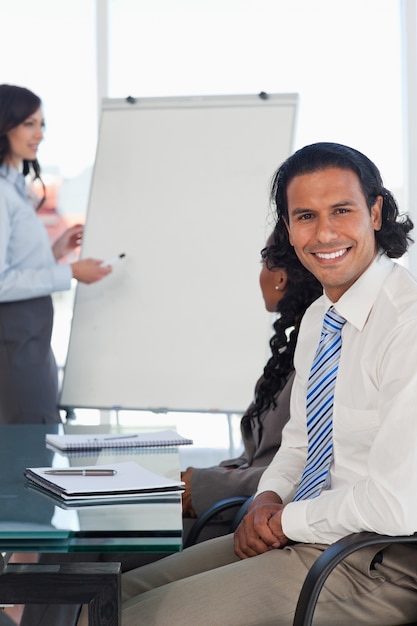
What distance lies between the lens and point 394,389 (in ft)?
5.20

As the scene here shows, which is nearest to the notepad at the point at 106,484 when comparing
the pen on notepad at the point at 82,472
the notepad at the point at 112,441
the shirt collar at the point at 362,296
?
the pen on notepad at the point at 82,472

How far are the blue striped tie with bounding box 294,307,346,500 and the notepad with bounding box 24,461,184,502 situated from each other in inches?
10.6

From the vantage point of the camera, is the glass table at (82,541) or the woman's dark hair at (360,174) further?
the woman's dark hair at (360,174)

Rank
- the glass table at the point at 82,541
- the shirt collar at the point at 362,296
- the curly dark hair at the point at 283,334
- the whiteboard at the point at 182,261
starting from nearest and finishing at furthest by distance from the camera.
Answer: the glass table at the point at 82,541, the shirt collar at the point at 362,296, the curly dark hair at the point at 283,334, the whiteboard at the point at 182,261

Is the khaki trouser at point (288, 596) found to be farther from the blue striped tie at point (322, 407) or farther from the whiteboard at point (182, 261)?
the whiteboard at point (182, 261)

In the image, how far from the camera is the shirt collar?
5.77 ft

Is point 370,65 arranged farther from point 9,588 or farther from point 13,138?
point 9,588

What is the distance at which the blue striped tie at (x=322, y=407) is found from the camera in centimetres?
177

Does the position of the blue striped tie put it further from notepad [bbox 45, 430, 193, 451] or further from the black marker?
the black marker

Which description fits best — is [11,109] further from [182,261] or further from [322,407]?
[322,407]

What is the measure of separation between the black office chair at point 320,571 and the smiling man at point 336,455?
0.17 feet

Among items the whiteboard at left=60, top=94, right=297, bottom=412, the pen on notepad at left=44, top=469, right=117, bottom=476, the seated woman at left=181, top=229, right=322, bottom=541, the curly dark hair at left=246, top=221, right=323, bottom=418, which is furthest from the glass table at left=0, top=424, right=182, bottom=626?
the whiteboard at left=60, top=94, right=297, bottom=412

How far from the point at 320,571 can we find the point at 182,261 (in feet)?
7.69

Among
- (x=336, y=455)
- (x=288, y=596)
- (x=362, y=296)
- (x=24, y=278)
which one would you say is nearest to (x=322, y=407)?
(x=336, y=455)
